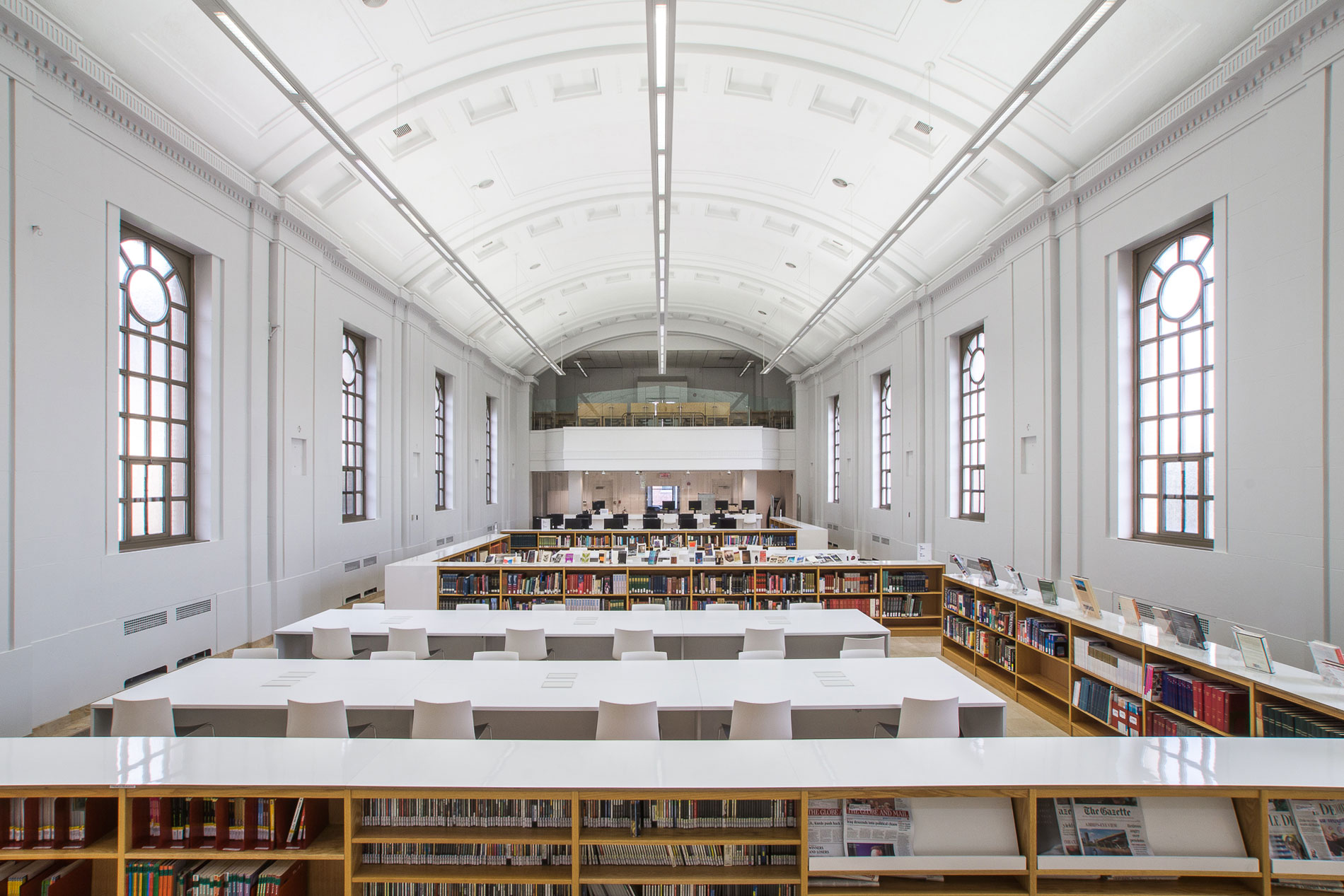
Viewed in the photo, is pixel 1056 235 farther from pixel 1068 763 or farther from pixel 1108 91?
pixel 1068 763

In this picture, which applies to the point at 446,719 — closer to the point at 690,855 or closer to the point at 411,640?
the point at 690,855

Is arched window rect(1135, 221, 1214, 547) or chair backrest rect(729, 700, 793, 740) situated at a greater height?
arched window rect(1135, 221, 1214, 547)

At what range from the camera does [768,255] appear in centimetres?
1441

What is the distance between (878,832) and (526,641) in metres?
3.89

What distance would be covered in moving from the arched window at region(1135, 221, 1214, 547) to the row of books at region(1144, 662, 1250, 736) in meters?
2.43

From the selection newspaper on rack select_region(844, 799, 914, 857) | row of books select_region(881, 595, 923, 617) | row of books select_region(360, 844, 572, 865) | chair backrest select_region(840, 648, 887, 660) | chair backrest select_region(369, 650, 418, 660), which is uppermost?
newspaper on rack select_region(844, 799, 914, 857)

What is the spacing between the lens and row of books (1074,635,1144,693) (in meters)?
4.82

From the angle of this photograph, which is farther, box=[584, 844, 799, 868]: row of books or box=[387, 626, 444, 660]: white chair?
box=[387, 626, 444, 660]: white chair

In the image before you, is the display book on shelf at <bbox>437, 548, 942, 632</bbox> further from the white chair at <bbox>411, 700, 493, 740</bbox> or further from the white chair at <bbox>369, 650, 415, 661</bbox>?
the white chair at <bbox>411, 700, 493, 740</bbox>

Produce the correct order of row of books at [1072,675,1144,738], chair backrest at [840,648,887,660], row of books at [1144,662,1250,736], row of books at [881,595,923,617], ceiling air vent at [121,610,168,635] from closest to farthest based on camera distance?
1. row of books at [1144,662,1250,736]
2. row of books at [1072,675,1144,738]
3. chair backrest at [840,648,887,660]
4. ceiling air vent at [121,610,168,635]
5. row of books at [881,595,923,617]

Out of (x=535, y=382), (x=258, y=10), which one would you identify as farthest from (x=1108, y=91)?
(x=535, y=382)

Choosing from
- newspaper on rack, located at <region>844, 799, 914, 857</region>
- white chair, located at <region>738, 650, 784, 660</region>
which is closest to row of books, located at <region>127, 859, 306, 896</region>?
newspaper on rack, located at <region>844, 799, 914, 857</region>

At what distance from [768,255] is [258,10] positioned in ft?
33.3

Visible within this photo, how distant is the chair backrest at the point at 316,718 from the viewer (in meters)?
3.76
